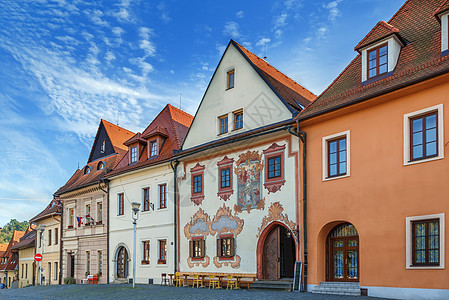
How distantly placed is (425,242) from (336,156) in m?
4.83

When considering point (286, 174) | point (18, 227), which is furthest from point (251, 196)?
point (18, 227)

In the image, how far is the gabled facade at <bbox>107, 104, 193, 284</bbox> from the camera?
27.4 metres

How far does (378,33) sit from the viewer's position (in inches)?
A: 733

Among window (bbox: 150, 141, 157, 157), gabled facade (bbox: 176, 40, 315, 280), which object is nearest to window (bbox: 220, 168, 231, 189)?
gabled facade (bbox: 176, 40, 315, 280)

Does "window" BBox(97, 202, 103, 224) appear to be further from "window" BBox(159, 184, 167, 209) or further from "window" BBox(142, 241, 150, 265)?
"window" BBox(159, 184, 167, 209)

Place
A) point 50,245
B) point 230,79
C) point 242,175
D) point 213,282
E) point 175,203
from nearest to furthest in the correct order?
point 213,282, point 242,175, point 230,79, point 175,203, point 50,245

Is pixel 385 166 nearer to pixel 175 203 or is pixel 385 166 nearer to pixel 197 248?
pixel 197 248

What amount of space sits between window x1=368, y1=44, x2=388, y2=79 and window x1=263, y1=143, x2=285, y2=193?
4937mm

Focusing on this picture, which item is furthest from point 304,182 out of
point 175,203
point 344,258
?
point 175,203

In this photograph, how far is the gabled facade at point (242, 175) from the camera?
21.4 metres

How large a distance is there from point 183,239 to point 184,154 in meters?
4.40

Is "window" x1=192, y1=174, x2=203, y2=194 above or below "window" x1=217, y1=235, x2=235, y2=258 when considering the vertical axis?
above

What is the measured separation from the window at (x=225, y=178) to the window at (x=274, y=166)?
8.70 ft

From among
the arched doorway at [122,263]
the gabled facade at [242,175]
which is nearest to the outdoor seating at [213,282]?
the gabled facade at [242,175]
